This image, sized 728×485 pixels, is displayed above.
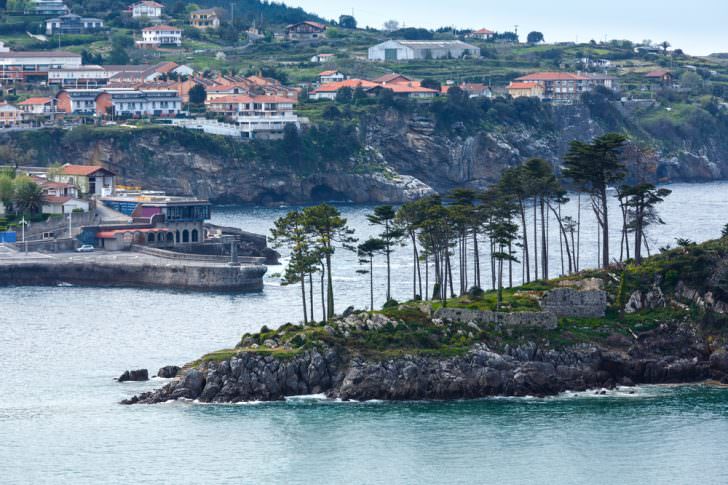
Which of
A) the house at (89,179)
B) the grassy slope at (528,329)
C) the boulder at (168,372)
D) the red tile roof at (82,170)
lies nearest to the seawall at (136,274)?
the house at (89,179)

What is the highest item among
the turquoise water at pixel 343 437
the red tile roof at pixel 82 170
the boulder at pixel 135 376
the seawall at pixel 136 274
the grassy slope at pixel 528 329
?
the red tile roof at pixel 82 170

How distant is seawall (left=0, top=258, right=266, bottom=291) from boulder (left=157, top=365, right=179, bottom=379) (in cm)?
3784

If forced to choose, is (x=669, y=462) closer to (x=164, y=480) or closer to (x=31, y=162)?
(x=164, y=480)

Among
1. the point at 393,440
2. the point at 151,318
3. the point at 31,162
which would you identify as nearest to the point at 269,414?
the point at 393,440

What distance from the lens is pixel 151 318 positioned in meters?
110

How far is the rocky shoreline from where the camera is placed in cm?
8081

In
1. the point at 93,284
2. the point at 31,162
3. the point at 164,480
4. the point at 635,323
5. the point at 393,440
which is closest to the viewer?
the point at 164,480

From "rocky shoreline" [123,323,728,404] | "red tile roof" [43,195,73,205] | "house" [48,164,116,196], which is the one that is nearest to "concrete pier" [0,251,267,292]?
"red tile roof" [43,195,73,205]

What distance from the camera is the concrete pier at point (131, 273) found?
125 m

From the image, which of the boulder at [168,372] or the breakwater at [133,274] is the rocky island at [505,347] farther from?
the breakwater at [133,274]

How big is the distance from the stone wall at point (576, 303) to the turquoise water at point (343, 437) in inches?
256

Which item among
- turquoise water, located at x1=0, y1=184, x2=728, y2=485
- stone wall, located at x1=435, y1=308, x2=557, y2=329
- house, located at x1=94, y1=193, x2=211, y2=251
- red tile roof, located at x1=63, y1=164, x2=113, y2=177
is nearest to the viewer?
turquoise water, located at x1=0, y1=184, x2=728, y2=485

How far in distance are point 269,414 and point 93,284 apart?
169 ft

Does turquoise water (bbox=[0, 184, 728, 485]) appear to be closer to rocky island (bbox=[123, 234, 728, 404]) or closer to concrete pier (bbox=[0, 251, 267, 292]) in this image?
rocky island (bbox=[123, 234, 728, 404])
